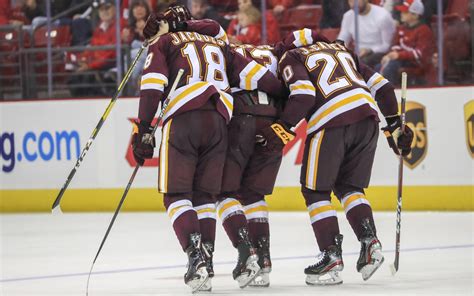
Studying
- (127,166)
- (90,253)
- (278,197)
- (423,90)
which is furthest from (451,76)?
(90,253)

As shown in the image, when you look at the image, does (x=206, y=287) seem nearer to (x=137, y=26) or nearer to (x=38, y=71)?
(x=137, y=26)

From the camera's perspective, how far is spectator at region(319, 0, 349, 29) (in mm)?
11344

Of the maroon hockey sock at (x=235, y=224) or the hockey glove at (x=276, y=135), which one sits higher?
the hockey glove at (x=276, y=135)

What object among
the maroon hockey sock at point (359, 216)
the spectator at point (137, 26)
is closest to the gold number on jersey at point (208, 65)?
the maroon hockey sock at point (359, 216)

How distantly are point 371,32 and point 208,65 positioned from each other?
512 centimetres

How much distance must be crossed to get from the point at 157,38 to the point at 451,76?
201 inches

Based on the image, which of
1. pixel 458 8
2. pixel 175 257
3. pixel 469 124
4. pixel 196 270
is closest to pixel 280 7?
pixel 458 8

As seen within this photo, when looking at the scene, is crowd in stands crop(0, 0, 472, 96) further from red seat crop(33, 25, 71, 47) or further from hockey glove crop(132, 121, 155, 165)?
hockey glove crop(132, 121, 155, 165)

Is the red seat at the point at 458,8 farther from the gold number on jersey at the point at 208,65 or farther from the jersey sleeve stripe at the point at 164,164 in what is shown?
the jersey sleeve stripe at the point at 164,164

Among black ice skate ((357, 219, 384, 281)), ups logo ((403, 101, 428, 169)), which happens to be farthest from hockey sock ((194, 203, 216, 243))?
ups logo ((403, 101, 428, 169))

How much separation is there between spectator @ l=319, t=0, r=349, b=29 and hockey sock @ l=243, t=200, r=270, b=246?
16.4 feet

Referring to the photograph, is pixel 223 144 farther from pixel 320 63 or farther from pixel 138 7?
pixel 138 7

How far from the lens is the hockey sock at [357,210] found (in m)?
6.51

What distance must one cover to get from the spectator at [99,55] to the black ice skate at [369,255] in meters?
6.17
